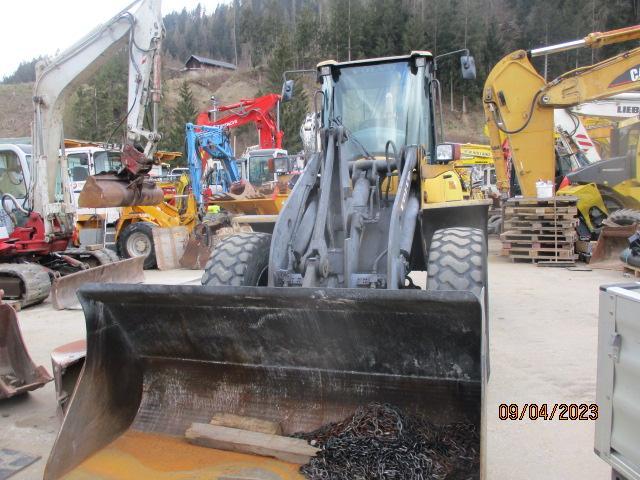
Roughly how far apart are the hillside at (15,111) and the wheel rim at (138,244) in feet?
146

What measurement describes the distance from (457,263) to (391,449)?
1.30 metres

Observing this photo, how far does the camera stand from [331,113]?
531 cm

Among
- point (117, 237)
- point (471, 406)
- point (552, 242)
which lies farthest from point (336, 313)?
point (117, 237)

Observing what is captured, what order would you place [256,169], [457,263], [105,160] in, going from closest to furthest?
[457,263], [105,160], [256,169]

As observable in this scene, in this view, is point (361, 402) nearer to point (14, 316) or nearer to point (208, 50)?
point (14, 316)

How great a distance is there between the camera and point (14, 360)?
14.6ft

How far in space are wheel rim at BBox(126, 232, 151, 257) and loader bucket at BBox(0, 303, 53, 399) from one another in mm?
6568

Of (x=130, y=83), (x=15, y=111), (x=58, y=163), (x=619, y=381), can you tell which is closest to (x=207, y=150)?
(x=130, y=83)

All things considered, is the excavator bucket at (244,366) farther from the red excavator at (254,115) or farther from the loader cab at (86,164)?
the red excavator at (254,115)

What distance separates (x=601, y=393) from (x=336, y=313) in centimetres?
130

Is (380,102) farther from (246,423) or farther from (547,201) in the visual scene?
(547,201)

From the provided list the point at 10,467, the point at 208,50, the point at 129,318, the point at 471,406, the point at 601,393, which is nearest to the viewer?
the point at 601,393

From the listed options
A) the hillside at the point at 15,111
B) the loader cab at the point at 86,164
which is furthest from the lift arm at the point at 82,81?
the hillside at the point at 15,111
